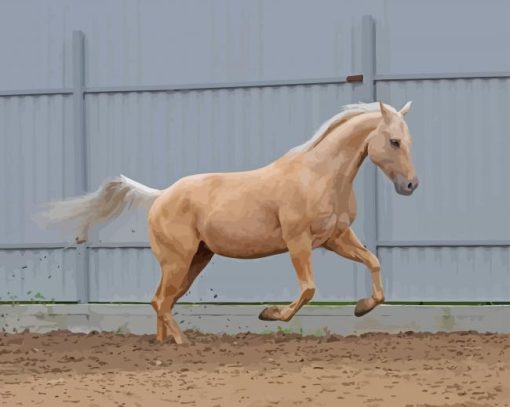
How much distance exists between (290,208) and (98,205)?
1665 millimetres

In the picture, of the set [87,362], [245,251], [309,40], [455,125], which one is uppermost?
[309,40]

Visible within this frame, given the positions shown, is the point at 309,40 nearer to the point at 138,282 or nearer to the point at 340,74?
the point at 340,74

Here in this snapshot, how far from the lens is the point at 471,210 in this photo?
9648mm

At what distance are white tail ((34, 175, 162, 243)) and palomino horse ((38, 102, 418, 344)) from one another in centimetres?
26

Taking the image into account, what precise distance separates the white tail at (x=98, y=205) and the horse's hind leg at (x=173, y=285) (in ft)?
1.85

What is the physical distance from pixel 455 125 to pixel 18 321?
4.08 metres

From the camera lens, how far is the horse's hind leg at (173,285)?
28.4 feet

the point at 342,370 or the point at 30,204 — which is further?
the point at 30,204

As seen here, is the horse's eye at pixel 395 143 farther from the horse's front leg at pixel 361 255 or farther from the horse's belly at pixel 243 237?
Result: the horse's belly at pixel 243 237

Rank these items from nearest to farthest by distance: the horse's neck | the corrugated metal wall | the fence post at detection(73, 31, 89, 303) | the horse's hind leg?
the horse's neck, the horse's hind leg, the corrugated metal wall, the fence post at detection(73, 31, 89, 303)

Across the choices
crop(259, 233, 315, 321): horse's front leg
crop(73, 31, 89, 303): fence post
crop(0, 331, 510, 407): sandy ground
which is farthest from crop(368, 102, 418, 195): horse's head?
crop(73, 31, 89, 303): fence post

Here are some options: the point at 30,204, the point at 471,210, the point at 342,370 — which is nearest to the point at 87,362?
the point at 342,370

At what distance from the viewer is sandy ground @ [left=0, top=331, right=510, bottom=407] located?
646 centimetres

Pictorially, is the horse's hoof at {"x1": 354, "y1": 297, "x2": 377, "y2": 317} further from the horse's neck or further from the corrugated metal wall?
the corrugated metal wall
